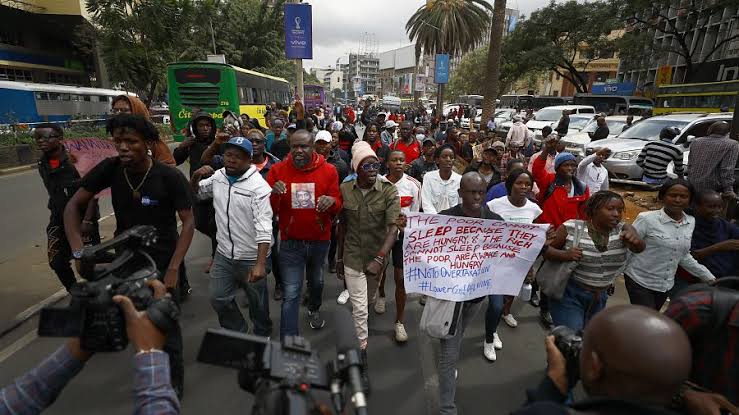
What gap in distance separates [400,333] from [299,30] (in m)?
12.6

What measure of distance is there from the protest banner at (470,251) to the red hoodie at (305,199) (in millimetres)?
822

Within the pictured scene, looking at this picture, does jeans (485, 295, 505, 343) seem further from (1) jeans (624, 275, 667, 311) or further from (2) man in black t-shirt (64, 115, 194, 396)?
(2) man in black t-shirt (64, 115, 194, 396)

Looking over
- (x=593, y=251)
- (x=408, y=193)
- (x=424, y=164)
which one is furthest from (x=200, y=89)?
(x=593, y=251)

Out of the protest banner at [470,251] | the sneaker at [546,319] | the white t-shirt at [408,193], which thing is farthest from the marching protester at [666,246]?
the white t-shirt at [408,193]

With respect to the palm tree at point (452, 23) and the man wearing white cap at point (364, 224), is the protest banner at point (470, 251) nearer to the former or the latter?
the man wearing white cap at point (364, 224)

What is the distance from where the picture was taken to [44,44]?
30.3 metres

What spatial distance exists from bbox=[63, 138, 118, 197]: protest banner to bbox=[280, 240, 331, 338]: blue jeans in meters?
2.31

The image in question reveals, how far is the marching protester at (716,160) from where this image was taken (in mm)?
5043

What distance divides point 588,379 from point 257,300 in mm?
2631

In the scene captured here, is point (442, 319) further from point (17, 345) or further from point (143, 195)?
point (17, 345)

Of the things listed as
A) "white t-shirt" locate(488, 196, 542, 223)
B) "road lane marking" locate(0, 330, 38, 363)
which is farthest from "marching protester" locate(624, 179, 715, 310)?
"road lane marking" locate(0, 330, 38, 363)

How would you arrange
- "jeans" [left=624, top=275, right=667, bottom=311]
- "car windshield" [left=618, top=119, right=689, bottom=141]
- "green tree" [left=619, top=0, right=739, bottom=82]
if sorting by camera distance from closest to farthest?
"jeans" [left=624, top=275, right=667, bottom=311] < "car windshield" [left=618, top=119, right=689, bottom=141] < "green tree" [left=619, top=0, right=739, bottom=82]

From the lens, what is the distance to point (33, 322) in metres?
3.98

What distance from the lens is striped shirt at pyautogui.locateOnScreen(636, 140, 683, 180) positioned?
258 inches
